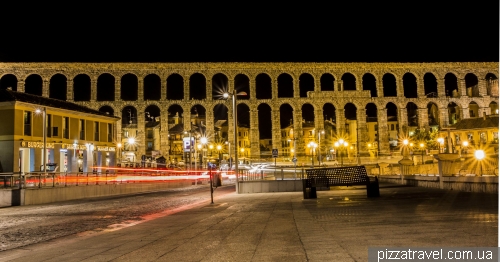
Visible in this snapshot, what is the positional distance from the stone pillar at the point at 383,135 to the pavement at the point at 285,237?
61.5 meters

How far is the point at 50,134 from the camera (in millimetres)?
37000

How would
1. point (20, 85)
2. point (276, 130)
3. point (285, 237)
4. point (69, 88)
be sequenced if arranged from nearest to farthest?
point (285, 237) < point (20, 85) < point (69, 88) < point (276, 130)

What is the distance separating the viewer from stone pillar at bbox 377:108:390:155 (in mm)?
71125

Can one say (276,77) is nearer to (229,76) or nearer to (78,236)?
(229,76)

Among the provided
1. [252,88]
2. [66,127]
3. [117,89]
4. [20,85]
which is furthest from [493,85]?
[20,85]

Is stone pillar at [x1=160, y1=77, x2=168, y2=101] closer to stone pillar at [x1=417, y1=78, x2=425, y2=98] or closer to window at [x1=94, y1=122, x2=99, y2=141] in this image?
window at [x1=94, y1=122, x2=99, y2=141]

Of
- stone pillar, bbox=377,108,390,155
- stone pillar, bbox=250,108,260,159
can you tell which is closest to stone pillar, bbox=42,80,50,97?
stone pillar, bbox=250,108,260,159

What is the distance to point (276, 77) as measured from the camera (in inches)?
2813

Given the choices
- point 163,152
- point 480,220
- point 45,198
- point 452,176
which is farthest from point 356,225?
point 163,152

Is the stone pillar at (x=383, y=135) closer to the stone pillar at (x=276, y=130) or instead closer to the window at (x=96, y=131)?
the stone pillar at (x=276, y=130)

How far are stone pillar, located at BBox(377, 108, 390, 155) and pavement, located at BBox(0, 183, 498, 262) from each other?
61.5 m

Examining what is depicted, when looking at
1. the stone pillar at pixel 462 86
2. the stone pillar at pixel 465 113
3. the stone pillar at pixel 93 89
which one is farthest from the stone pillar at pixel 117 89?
the stone pillar at pixel 465 113

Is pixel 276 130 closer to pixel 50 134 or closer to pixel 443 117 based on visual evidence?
pixel 443 117

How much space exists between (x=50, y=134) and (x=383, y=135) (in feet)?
168
